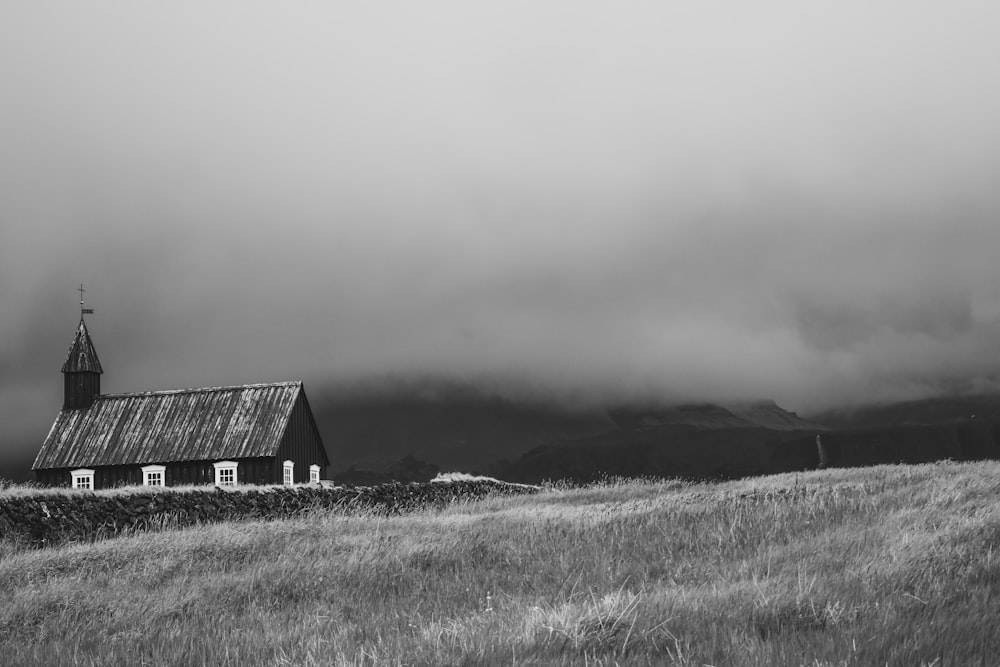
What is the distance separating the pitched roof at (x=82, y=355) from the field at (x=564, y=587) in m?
34.1

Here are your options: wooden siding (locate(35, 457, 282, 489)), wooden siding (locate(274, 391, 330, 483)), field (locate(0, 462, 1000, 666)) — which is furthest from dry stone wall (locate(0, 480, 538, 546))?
wooden siding (locate(274, 391, 330, 483))

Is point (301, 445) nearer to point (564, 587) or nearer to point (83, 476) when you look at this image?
point (83, 476)

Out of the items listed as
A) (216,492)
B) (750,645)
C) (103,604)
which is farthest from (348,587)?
(216,492)

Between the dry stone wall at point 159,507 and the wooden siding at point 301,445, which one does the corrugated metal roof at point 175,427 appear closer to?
the wooden siding at point 301,445

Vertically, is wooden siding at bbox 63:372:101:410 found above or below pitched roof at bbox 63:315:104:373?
below

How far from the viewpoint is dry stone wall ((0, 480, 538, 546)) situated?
1916 cm

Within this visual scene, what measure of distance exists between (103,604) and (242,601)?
1690 millimetres

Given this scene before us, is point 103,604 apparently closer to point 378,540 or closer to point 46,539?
point 378,540

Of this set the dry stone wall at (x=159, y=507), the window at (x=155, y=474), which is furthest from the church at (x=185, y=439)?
the dry stone wall at (x=159, y=507)

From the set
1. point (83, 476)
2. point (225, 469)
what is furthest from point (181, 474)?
point (83, 476)

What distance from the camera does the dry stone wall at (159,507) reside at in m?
19.2

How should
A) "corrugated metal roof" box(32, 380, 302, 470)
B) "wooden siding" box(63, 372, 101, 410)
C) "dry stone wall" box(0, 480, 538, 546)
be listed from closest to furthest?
"dry stone wall" box(0, 480, 538, 546)
"corrugated metal roof" box(32, 380, 302, 470)
"wooden siding" box(63, 372, 101, 410)

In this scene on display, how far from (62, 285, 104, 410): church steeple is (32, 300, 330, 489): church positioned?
12 cm

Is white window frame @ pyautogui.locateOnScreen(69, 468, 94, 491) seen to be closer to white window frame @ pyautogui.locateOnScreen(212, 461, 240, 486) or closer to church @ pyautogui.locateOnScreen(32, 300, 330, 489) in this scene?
church @ pyautogui.locateOnScreen(32, 300, 330, 489)
